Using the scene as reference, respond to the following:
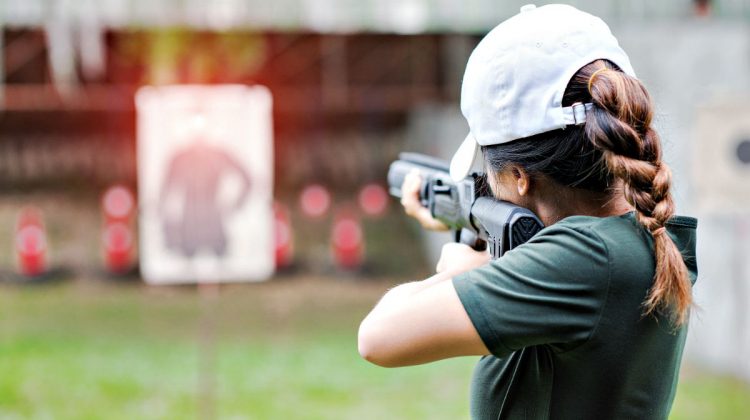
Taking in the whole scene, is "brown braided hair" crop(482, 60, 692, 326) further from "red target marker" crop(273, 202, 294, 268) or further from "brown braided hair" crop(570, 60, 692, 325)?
"red target marker" crop(273, 202, 294, 268)

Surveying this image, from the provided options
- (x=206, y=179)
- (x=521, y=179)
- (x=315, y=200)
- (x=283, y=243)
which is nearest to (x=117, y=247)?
(x=283, y=243)

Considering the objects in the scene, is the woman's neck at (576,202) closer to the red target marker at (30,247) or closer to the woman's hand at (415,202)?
the woman's hand at (415,202)

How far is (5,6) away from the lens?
314 inches

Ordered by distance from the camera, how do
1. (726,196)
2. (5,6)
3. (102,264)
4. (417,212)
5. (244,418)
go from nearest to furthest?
1. (417,212)
2. (244,418)
3. (726,196)
4. (5,6)
5. (102,264)

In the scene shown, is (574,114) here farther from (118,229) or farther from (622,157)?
(118,229)

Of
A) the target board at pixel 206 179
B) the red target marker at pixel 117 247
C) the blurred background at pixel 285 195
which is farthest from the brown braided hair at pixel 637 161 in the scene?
the red target marker at pixel 117 247

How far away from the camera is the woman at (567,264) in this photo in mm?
903

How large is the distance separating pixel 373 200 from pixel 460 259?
9036 millimetres

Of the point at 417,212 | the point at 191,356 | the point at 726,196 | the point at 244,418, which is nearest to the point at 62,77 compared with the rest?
the point at 191,356

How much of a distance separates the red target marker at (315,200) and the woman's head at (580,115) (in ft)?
29.2

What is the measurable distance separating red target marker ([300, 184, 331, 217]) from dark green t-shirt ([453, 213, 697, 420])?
8907 millimetres

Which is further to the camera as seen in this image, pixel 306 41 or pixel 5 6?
pixel 306 41

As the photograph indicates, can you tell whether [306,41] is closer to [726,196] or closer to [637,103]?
[726,196]

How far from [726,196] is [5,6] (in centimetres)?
577
